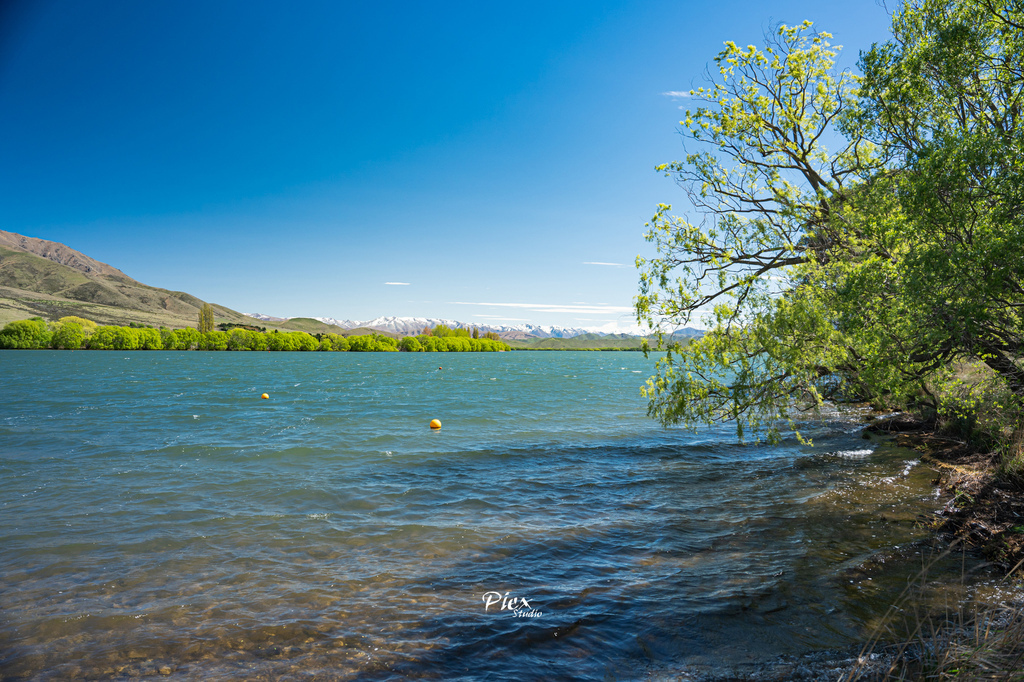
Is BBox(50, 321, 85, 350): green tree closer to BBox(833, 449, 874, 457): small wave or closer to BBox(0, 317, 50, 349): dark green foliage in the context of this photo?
BBox(0, 317, 50, 349): dark green foliage

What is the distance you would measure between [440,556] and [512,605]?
2.78 metres

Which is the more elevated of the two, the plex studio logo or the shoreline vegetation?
the shoreline vegetation

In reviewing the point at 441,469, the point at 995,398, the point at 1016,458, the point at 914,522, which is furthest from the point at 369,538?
the point at 995,398

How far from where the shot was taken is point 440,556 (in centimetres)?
1066

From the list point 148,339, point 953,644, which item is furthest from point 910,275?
point 148,339

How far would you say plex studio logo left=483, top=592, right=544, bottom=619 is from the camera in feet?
26.3

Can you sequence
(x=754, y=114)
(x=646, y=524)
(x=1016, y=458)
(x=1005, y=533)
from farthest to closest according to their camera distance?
1. (x=754, y=114)
2. (x=646, y=524)
3. (x=1016, y=458)
4. (x=1005, y=533)

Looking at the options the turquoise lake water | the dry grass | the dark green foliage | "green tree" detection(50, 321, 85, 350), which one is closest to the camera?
the dry grass

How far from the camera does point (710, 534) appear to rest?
38.0ft

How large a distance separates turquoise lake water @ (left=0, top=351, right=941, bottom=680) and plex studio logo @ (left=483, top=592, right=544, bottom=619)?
0.04 m

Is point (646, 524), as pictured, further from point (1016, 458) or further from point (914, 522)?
point (1016, 458)

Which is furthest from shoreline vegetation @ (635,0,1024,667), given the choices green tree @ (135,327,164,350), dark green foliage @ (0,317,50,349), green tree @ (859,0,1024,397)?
green tree @ (135,327,164,350)

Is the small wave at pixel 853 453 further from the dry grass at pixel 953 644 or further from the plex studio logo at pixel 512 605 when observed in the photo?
the plex studio logo at pixel 512 605

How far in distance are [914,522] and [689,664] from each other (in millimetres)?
7798
